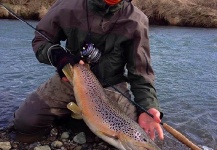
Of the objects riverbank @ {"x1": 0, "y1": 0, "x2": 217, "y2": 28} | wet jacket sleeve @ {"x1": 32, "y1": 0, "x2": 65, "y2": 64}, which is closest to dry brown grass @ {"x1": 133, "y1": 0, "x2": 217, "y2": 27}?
riverbank @ {"x1": 0, "y1": 0, "x2": 217, "y2": 28}

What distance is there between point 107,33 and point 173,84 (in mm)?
3452

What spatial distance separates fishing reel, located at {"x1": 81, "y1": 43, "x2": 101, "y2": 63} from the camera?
377 cm

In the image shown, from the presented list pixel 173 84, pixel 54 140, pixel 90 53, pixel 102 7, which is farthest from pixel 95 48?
pixel 173 84

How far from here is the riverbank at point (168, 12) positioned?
2228 cm

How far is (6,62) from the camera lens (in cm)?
794

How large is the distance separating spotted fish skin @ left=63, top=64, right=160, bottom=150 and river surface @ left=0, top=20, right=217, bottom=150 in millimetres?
1329

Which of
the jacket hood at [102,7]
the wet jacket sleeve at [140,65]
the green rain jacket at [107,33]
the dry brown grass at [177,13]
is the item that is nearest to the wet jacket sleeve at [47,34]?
the green rain jacket at [107,33]

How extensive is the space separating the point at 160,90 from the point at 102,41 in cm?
276

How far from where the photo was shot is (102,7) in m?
3.82

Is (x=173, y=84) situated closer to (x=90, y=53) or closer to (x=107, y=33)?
(x=107, y=33)

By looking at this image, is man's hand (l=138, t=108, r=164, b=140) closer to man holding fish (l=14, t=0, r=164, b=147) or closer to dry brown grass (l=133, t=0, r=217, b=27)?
man holding fish (l=14, t=0, r=164, b=147)

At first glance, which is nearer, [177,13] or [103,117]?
[103,117]

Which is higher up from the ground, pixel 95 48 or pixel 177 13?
pixel 95 48

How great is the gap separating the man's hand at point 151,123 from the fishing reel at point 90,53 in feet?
2.74
